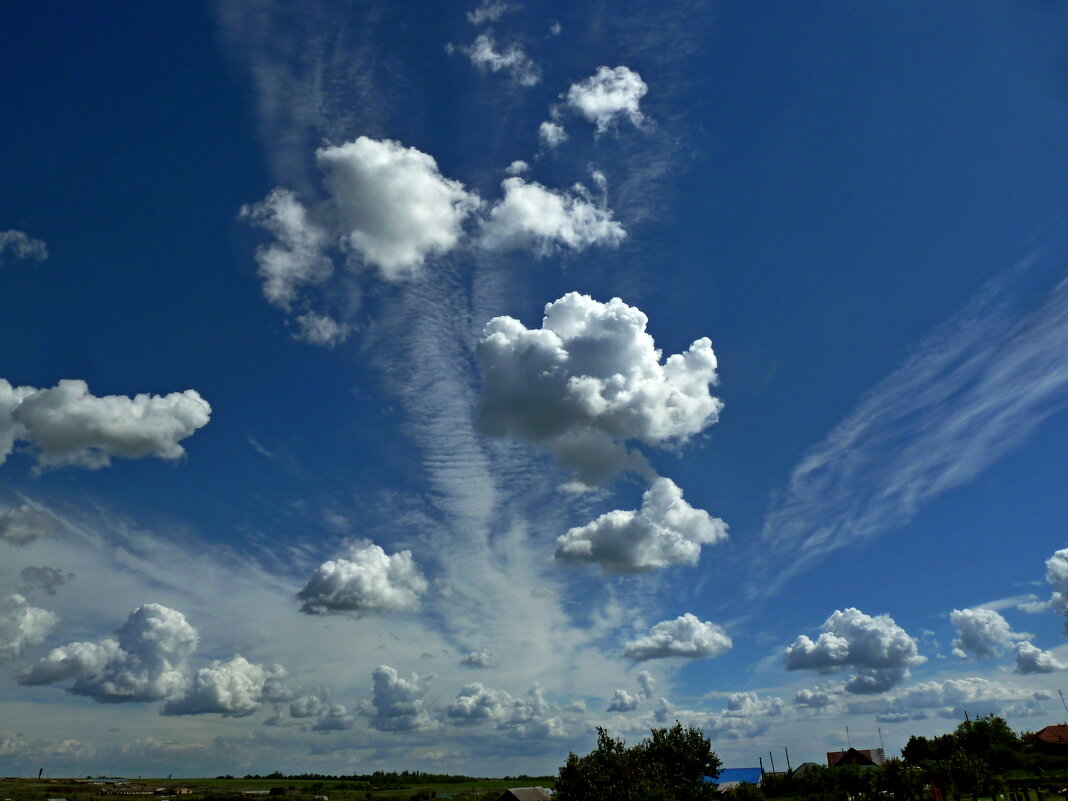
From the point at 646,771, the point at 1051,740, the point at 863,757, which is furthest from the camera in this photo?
the point at 863,757

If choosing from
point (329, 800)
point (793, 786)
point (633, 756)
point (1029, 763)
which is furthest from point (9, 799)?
point (1029, 763)

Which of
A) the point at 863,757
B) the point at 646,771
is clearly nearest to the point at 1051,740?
the point at 863,757

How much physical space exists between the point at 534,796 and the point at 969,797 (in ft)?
219

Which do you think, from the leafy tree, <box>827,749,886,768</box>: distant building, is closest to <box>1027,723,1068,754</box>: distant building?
<box>827,749,886,768</box>: distant building

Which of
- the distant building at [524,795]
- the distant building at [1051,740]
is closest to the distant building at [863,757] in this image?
the distant building at [1051,740]

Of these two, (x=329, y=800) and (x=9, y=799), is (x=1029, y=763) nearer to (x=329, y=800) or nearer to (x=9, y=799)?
(x=329, y=800)

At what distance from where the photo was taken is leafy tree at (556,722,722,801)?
2800 inches

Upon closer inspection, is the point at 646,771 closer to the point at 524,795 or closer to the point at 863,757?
the point at 524,795

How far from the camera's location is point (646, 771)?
255 ft

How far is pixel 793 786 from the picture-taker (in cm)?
12769

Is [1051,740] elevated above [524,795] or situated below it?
above

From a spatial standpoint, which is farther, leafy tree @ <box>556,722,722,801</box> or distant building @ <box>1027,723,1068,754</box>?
distant building @ <box>1027,723,1068,754</box>

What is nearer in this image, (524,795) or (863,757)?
(524,795)

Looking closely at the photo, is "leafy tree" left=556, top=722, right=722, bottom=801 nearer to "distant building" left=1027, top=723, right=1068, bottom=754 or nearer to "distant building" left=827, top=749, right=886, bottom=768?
"distant building" left=1027, top=723, right=1068, bottom=754
